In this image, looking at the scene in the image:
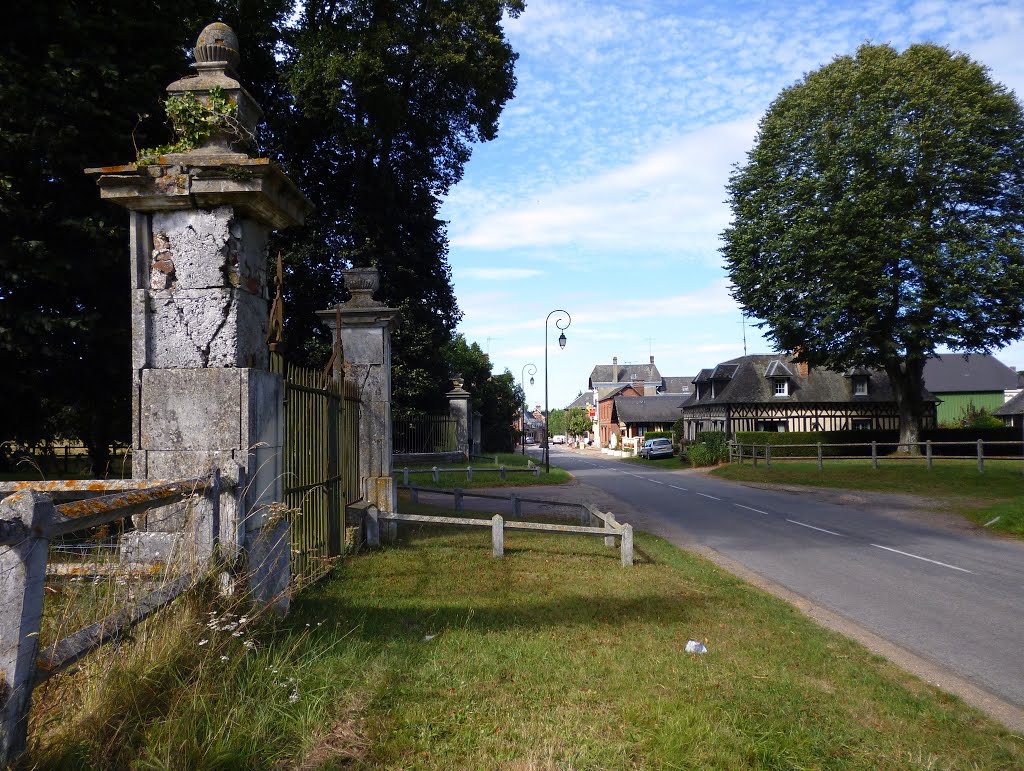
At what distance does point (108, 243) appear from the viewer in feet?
→ 35.5

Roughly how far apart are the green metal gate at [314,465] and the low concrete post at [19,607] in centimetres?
285

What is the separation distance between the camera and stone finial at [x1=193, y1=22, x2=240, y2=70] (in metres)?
5.49

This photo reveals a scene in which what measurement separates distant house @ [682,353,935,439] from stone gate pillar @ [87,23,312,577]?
38.9m

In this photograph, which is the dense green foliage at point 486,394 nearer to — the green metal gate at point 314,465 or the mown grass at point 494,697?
the green metal gate at point 314,465

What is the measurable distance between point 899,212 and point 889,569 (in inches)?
Result: 843

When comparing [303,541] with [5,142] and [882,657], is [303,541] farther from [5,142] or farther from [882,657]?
[5,142]

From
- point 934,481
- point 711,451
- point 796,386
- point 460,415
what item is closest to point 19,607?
point 934,481

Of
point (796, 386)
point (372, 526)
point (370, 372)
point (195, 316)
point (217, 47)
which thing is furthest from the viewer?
point (796, 386)

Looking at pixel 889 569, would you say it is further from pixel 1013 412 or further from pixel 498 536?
pixel 1013 412

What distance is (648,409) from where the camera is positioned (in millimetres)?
65250

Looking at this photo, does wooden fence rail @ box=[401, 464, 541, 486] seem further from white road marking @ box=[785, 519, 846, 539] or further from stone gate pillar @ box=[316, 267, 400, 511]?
white road marking @ box=[785, 519, 846, 539]

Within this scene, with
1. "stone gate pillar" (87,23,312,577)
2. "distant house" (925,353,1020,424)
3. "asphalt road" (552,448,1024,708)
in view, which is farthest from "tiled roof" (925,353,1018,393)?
"stone gate pillar" (87,23,312,577)

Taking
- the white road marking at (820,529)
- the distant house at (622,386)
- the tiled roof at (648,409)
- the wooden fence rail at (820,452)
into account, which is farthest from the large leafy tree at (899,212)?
the distant house at (622,386)

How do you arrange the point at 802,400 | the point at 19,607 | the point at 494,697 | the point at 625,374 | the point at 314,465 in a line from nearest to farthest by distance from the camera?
the point at 19,607 → the point at 494,697 → the point at 314,465 → the point at 802,400 → the point at 625,374
